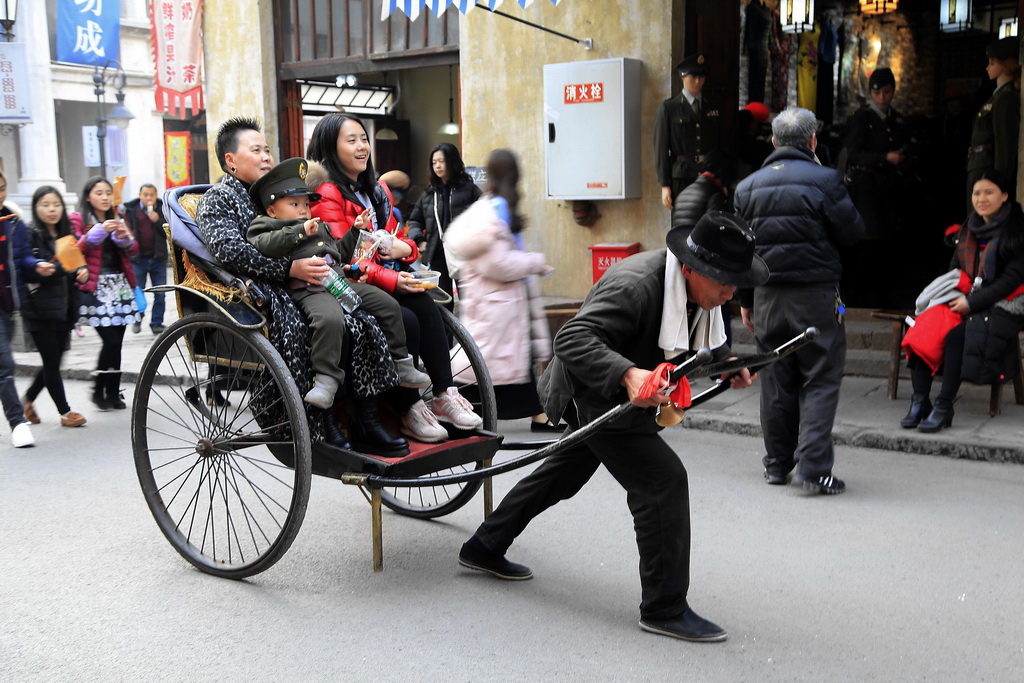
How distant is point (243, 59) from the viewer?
13000 mm

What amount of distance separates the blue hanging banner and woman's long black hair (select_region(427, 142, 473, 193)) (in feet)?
47.1

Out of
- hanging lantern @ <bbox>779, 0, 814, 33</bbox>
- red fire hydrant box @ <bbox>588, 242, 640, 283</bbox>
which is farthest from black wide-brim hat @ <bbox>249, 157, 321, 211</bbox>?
hanging lantern @ <bbox>779, 0, 814, 33</bbox>

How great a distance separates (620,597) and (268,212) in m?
2.21

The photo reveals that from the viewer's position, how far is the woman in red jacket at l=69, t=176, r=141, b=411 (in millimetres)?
8086

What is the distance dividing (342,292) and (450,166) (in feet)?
15.2

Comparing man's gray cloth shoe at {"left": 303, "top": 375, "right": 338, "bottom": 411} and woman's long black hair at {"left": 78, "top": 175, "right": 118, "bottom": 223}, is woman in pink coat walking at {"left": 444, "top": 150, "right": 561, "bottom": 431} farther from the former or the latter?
woman's long black hair at {"left": 78, "top": 175, "right": 118, "bottom": 223}

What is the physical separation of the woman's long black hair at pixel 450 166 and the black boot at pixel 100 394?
10.5 feet

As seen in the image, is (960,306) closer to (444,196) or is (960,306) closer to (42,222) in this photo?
(444,196)

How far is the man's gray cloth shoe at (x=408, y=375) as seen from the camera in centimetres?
447

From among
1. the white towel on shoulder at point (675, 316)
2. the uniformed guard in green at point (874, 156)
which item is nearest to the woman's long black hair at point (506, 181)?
the white towel on shoulder at point (675, 316)

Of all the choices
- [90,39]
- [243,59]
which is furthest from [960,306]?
[90,39]

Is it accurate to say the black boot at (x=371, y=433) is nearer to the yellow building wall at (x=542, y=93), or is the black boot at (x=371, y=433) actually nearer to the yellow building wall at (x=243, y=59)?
the yellow building wall at (x=542, y=93)

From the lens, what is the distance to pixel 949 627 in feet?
12.5

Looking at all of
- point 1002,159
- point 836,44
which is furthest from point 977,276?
point 836,44
